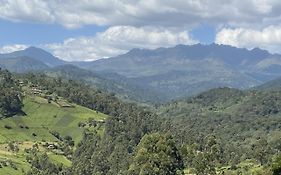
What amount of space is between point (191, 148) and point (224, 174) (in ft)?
83.4

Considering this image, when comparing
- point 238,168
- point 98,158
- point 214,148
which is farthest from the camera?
point 98,158

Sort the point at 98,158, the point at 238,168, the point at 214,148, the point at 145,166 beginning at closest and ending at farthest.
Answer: the point at 145,166
the point at 214,148
the point at 238,168
the point at 98,158

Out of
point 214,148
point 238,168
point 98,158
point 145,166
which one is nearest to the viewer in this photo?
point 145,166

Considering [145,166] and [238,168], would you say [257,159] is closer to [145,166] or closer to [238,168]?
[238,168]

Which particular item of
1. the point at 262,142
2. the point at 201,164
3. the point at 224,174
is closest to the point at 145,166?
the point at 201,164

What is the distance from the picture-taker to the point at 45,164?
19412 centimetres

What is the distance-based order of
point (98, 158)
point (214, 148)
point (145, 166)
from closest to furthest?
1. point (145, 166)
2. point (214, 148)
3. point (98, 158)

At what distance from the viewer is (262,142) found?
199625mm

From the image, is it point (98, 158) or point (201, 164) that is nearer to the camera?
point (201, 164)

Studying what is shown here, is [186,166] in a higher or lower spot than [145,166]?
lower

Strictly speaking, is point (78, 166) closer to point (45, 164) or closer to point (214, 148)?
point (45, 164)

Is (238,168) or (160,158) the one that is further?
(238,168)

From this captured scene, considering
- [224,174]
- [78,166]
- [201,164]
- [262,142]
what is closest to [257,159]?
[262,142]

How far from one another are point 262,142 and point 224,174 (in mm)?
52315
